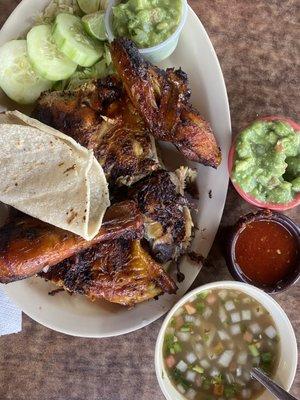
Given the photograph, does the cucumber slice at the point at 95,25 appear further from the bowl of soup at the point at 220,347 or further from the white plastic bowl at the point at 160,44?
the bowl of soup at the point at 220,347

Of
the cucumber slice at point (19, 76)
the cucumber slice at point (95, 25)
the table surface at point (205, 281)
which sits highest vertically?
the cucumber slice at point (95, 25)

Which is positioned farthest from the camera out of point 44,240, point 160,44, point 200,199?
point 200,199

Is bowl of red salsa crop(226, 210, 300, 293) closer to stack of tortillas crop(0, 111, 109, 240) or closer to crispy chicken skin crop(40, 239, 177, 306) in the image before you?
crispy chicken skin crop(40, 239, 177, 306)

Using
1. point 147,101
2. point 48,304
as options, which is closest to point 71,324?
point 48,304

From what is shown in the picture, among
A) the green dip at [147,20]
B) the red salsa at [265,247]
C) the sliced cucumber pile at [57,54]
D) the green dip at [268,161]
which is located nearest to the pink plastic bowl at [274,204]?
the green dip at [268,161]

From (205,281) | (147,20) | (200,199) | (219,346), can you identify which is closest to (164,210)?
(200,199)

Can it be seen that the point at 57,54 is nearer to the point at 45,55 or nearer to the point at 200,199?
the point at 45,55

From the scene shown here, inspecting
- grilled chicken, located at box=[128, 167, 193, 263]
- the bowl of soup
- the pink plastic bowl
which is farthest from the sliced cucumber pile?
the bowl of soup
